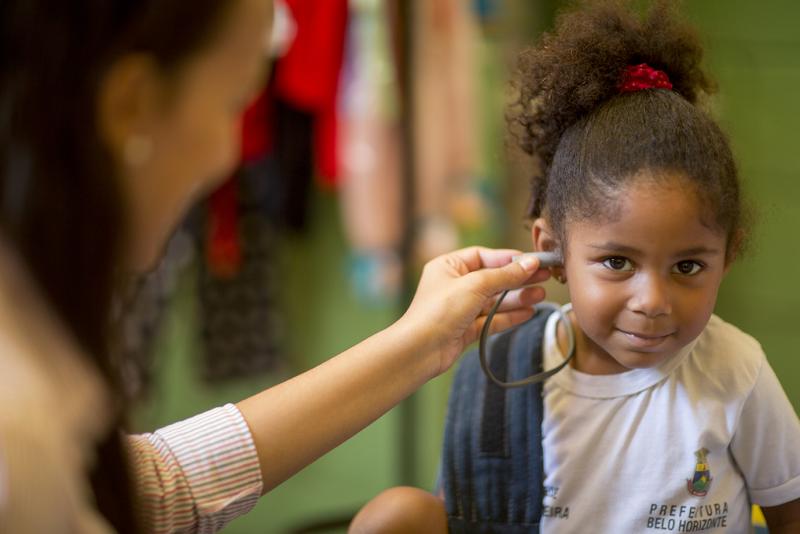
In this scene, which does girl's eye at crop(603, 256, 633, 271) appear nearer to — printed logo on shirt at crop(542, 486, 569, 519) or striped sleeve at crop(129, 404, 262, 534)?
printed logo on shirt at crop(542, 486, 569, 519)

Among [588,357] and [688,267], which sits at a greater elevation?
[688,267]

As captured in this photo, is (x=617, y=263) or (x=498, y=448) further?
(x=498, y=448)

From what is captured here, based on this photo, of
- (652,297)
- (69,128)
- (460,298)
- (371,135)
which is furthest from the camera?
(371,135)

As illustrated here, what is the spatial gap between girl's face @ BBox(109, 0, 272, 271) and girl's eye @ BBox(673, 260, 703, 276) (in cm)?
40

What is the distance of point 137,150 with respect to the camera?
58 cm

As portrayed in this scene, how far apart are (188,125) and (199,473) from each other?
1.14ft

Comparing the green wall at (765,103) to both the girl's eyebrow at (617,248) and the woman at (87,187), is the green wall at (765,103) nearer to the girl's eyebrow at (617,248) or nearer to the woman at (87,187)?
the girl's eyebrow at (617,248)

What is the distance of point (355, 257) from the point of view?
2.21 m

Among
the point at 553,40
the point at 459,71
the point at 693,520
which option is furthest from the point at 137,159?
the point at 459,71

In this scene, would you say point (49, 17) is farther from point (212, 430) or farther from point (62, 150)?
point (212, 430)

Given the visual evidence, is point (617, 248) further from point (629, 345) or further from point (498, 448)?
point (498, 448)

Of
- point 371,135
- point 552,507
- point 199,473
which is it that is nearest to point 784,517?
point 552,507

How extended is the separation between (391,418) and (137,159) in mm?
1789

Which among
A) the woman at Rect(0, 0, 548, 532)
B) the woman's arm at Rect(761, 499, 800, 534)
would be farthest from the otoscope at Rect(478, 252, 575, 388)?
the woman at Rect(0, 0, 548, 532)
